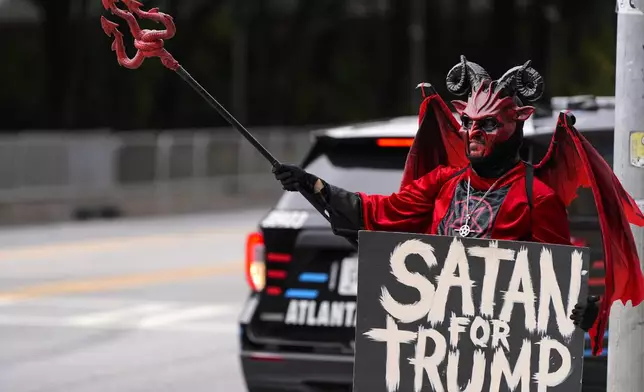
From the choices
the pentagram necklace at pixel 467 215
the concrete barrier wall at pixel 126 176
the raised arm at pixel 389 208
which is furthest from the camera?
the concrete barrier wall at pixel 126 176

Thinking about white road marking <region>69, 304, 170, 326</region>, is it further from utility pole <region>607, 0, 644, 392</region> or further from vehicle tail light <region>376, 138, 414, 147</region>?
utility pole <region>607, 0, 644, 392</region>

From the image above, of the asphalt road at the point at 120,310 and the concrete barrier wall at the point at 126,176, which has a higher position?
the concrete barrier wall at the point at 126,176

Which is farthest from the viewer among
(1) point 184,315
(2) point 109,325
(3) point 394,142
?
(1) point 184,315

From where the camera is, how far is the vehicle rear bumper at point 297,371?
287 inches

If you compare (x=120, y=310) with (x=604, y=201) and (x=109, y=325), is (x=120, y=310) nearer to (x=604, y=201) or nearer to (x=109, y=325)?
(x=109, y=325)

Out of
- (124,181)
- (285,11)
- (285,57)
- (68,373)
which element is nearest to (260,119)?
(285,57)

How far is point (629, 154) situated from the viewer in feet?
19.1

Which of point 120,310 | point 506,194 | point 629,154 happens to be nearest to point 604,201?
point 506,194

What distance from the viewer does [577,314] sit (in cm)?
481

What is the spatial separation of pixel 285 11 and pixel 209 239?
30.7m

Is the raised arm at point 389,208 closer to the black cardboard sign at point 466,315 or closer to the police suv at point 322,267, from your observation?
the black cardboard sign at point 466,315

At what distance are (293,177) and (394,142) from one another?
2406mm

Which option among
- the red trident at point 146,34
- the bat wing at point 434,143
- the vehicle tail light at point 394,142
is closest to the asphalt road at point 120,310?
the vehicle tail light at point 394,142

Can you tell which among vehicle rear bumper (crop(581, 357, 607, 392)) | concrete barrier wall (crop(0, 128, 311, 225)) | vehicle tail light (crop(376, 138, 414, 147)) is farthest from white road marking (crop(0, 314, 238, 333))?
concrete barrier wall (crop(0, 128, 311, 225))
